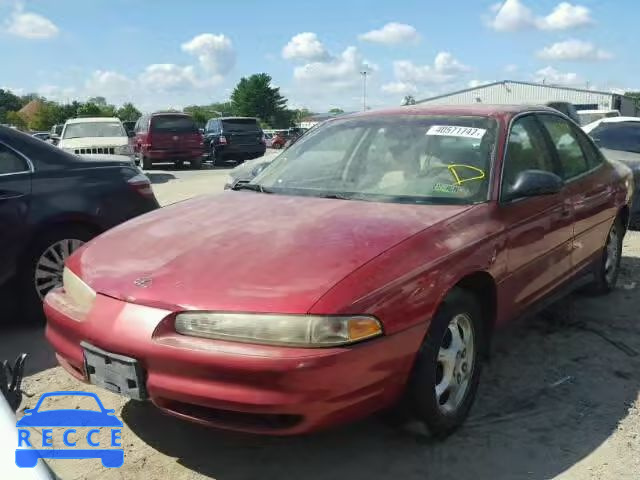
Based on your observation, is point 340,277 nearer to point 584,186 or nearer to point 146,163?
point 584,186

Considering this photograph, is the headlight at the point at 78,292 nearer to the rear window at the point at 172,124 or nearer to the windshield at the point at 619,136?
the windshield at the point at 619,136

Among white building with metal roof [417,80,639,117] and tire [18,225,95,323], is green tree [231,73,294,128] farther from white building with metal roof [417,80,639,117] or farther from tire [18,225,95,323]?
tire [18,225,95,323]

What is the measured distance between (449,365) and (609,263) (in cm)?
285

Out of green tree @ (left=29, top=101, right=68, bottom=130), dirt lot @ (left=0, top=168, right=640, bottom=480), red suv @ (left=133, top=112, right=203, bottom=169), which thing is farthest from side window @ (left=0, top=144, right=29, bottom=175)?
green tree @ (left=29, top=101, right=68, bottom=130)

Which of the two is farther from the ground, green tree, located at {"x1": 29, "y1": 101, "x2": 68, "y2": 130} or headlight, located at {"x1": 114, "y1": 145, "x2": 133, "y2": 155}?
green tree, located at {"x1": 29, "y1": 101, "x2": 68, "y2": 130}

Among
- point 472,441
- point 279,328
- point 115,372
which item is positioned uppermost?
point 279,328

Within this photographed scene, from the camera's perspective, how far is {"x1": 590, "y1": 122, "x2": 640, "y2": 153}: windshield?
8672mm

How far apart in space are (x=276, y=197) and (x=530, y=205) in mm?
1434

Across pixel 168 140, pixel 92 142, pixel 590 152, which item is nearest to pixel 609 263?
pixel 590 152

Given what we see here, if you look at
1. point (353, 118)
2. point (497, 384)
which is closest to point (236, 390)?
point (497, 384)

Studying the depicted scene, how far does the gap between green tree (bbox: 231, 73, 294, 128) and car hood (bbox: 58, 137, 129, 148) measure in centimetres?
8532

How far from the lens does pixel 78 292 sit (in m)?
2.86

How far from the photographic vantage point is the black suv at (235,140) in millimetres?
21469

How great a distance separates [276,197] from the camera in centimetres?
362
